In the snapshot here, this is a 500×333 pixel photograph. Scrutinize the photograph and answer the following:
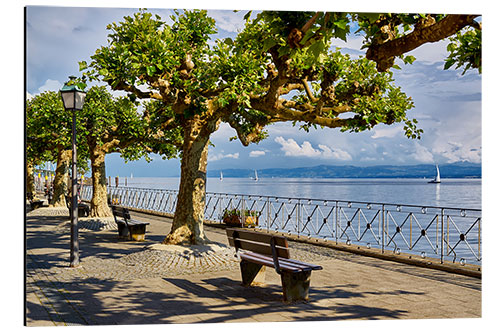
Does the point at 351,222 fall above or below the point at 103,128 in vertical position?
below

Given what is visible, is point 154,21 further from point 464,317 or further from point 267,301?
point 464,317

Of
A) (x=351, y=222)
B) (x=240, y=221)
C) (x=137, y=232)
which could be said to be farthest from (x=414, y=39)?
(x=351, y=222)

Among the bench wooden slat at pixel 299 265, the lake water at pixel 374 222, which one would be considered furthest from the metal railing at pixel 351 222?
the bench wooden slat at pixel 299 265

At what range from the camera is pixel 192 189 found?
964 centimetres

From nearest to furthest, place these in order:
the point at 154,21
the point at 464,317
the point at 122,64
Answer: the point at 464,317, the point at 122,64, the point at 154,21

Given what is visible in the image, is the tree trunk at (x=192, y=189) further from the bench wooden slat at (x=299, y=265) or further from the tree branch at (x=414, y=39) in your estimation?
the tree branch at (x=414, y=39)

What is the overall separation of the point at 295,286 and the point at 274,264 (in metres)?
0.39

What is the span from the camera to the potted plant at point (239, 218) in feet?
48.6

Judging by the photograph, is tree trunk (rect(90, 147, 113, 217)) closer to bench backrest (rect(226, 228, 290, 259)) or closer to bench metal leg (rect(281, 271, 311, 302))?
bench backrest (rect(226, 228, 290, 259))

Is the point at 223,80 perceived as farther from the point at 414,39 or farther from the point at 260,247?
the point at 414,39

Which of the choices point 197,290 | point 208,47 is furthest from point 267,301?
point 208,47

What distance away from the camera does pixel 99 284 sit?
6996 mm
